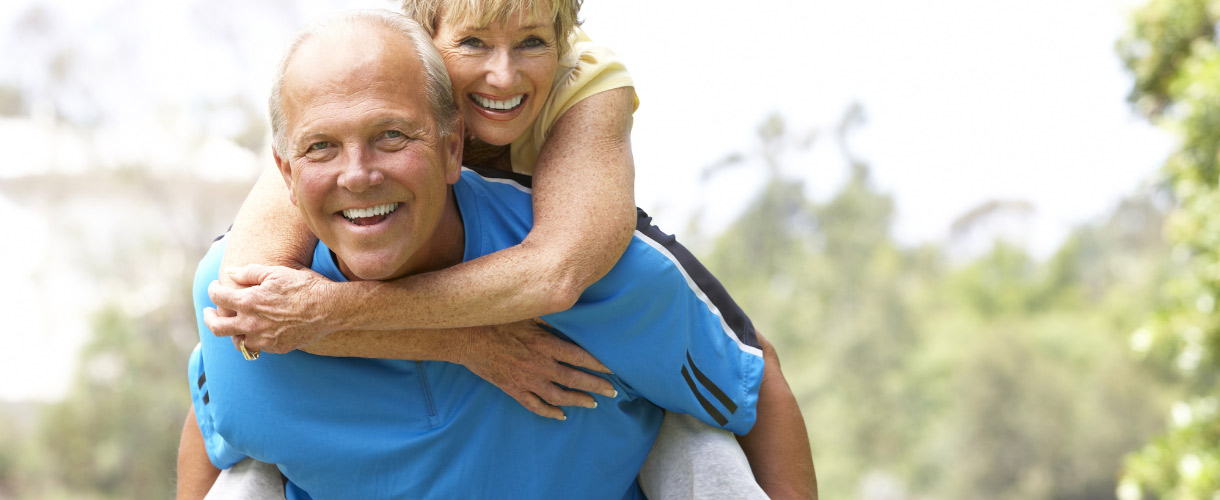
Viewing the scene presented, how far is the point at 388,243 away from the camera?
1619 mm

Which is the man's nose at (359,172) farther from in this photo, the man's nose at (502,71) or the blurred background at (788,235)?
the blurred background at (788,235)

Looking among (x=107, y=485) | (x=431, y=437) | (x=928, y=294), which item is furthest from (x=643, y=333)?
(x=928, y=294)

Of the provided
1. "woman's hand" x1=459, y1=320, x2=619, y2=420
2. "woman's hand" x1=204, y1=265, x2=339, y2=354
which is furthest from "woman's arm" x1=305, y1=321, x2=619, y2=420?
"woman's hand" x1=204, y1=265, x2=339, y2=354

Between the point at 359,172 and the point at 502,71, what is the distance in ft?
1.28

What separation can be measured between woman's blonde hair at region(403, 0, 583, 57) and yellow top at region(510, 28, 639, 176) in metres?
0.03

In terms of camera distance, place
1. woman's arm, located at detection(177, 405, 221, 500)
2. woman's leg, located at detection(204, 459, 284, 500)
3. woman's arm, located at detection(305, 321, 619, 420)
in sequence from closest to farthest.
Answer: woman's arm, located at detection(305, 321, 619, 420)
woman's leg, located at detection(204, 459, 284, 500)
woman's arm, located at detection(177, 405, 221, 500)

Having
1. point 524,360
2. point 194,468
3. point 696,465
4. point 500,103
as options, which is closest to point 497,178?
point 500,103

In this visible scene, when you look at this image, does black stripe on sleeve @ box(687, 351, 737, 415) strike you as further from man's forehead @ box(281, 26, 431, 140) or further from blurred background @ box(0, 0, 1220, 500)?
blurred background @ box(0, 0, 1220, 500)

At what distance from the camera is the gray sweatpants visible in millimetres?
1871

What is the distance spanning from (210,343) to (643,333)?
793 millimetres

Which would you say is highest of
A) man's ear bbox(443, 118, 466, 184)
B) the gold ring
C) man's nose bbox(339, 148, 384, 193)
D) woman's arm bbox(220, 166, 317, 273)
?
man's ear bbox(443, 118, 466, 184)

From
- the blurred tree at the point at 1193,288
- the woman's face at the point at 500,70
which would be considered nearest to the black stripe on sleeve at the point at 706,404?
the woman's face at the point at 500,70

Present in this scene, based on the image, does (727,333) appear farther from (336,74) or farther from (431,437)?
(336,74)

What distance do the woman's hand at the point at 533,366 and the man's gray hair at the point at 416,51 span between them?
0.38 metres
